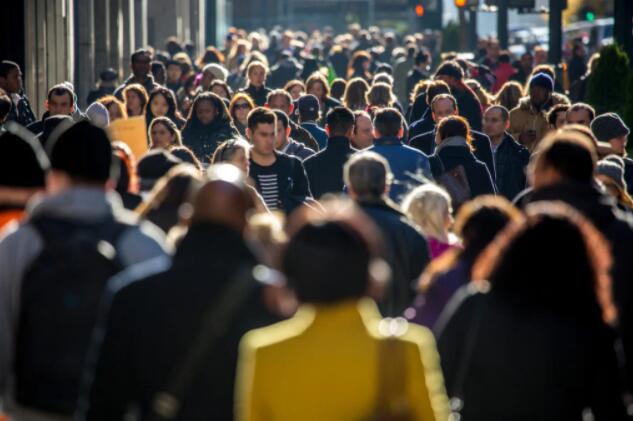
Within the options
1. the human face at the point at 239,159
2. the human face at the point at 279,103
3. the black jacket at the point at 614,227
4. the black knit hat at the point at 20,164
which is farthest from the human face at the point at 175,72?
the black knit hat at the point at 20,164

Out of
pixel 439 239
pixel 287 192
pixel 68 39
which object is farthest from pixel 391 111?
pixel 68 39

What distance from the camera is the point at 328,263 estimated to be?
4.67 m

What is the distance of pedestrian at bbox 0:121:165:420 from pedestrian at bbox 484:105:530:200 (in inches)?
343

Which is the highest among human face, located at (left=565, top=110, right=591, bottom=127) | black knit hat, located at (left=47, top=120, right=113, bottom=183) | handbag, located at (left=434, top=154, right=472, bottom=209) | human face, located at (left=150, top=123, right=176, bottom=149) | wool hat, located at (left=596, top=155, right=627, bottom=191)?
black knit hat, located at (left=47, top=120, right=113, bottom=183)

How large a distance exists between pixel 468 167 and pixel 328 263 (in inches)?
319

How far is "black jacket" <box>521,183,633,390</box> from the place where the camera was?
23.0ft

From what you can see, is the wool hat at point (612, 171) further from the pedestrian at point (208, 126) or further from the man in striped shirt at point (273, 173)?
the pedestrian at point (208, 126)

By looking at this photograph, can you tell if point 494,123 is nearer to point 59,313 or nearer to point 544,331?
point 59,313

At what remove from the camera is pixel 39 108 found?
2533cm

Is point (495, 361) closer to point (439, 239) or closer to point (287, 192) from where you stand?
point (439, 239)

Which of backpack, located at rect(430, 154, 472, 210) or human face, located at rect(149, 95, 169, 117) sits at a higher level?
human face, located at rect(149, 95, 169, 117)

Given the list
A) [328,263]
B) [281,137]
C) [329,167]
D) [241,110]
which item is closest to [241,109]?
[241,110]

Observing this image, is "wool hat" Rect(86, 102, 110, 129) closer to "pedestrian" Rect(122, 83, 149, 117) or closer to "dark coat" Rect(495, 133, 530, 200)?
"pedestrian" Rect(122, 83, 149, 117)

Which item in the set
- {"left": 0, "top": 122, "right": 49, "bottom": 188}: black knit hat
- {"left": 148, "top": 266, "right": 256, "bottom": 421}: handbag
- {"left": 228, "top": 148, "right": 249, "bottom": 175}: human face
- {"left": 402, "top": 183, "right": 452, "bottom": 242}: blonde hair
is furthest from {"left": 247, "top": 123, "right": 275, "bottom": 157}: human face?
{"left": 148, "top": 266, "right": 256, "bottom": 421}: handbag
